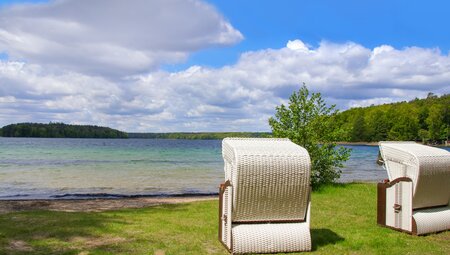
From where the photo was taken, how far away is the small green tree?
63.6ft

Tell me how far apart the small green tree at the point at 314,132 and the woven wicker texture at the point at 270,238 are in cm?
1106

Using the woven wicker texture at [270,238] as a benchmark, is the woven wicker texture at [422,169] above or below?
above

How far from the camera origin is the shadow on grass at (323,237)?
29.6 feet

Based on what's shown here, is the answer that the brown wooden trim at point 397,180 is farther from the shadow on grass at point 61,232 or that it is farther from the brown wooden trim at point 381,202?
the shadow on grass at point 61,232

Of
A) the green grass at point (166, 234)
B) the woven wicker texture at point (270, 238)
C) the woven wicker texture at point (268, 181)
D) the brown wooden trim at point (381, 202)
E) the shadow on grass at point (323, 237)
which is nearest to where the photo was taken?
the woven wicker texture at point (268, 181)

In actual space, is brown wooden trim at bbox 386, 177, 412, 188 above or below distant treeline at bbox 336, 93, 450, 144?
below

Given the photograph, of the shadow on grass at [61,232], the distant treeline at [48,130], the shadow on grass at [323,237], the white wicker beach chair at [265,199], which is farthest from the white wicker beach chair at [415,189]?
the distant treeline at [48,130]

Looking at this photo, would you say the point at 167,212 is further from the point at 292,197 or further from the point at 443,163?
the point at 443,163

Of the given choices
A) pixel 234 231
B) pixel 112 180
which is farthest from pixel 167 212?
pixel 112 180

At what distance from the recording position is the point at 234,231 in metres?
8.01

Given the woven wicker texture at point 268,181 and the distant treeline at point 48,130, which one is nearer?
the woven wicker texture at point 268,181

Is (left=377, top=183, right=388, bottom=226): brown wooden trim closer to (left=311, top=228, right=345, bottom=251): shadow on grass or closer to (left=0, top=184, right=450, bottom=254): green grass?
(left=0, top=184, right=450, bottom=254): green grass

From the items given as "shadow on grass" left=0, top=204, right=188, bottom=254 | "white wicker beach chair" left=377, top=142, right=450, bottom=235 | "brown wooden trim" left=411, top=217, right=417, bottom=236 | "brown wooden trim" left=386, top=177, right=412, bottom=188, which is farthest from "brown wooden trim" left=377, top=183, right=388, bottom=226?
"shadow on grass" left=0, top=204, right=188, bottom=254

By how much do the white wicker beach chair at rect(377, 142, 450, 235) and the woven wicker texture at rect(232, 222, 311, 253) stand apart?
9.95 feet
